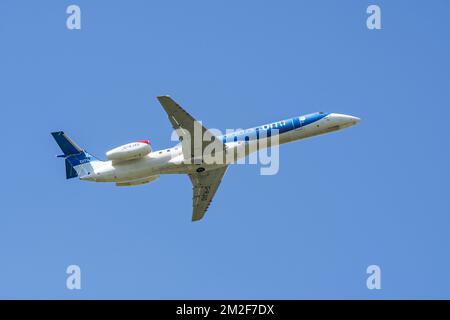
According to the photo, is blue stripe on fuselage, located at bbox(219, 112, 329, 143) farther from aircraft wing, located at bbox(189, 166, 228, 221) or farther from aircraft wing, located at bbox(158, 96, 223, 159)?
aircraft wing, located at bbox(189, 166, 228, 221)

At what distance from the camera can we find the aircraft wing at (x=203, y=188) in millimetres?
64625

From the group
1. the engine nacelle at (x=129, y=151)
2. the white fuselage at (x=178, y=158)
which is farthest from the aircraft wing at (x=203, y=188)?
the engine nacelle at (x=129, y=151)

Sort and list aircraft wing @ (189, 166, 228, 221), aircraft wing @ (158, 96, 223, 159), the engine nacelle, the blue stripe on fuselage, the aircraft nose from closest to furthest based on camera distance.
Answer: aircraft wing @ (158, 96, 223, 159), the engine nacelle, the blue stripe on fuselage, the aircraft nose, aircraft wing @ (189, 166, 228, 221)

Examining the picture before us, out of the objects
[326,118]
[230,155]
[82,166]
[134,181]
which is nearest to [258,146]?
[230,155]

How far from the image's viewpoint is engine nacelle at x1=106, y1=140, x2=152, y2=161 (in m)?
60.1

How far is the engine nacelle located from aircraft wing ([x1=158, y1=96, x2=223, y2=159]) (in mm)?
2941

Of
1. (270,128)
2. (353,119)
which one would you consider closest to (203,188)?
(270,128)

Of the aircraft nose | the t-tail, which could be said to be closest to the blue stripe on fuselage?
the aircraft nose

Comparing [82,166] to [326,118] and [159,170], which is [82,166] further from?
[326,118]

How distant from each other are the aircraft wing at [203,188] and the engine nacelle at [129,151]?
5.79 metres

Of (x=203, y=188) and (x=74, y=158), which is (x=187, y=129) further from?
(x=74, y=158)

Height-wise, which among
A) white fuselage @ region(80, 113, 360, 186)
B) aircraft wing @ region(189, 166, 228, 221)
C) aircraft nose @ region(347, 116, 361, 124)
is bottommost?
aircraft wing @ region(189, 166, 228, 221)

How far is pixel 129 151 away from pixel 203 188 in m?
8.52

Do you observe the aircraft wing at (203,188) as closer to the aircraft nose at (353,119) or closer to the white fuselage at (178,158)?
the white fuselage at (178,158)
